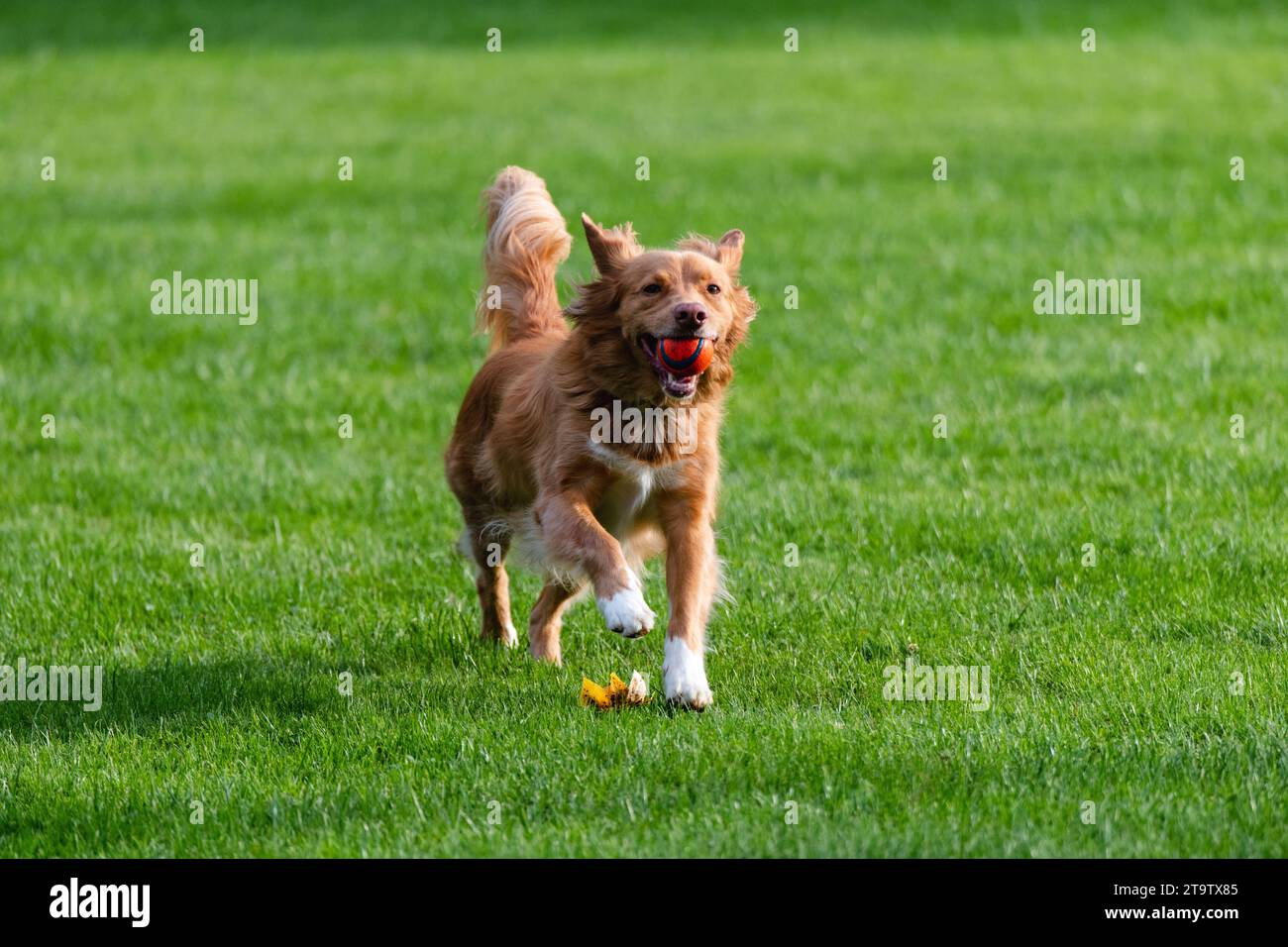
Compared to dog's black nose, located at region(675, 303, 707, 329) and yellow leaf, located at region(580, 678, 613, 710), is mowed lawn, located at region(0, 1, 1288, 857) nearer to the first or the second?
yellow leaf, located at region(580, 678, 613, 710)

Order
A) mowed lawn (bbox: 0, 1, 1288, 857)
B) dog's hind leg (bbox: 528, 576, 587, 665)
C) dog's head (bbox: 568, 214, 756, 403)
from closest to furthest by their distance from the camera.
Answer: mowed lawn (bbox: 0, 1, 1288, 857) < dog's head (bbox: 568, 214, 756, 403) < dog's hind leg (bbox: 528, 576, 587, 665)

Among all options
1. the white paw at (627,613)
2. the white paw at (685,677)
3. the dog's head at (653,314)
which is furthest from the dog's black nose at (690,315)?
the white paw at (685,677)

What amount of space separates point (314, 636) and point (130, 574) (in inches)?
57.9

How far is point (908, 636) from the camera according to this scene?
23.8 ft

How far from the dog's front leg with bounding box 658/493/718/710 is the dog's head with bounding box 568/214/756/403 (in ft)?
1.52

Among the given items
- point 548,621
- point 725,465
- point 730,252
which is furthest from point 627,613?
point 725,465

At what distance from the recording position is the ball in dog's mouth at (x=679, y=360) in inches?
260

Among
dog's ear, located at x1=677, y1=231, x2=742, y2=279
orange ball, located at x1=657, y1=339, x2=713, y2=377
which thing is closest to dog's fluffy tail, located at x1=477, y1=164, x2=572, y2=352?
dog's ear, located at x1=677, y1=231, x2=742, y2=279

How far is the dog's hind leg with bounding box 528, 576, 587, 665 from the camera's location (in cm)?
748

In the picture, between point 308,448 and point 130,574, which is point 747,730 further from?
point 308,448

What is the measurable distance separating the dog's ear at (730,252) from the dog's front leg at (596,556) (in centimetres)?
117

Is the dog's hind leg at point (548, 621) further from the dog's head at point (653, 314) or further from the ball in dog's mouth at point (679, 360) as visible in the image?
the ball in dog's mouth at point (679, 360)

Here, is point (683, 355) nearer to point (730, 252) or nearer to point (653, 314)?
point (653, 314)

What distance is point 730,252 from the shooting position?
23.5ft
